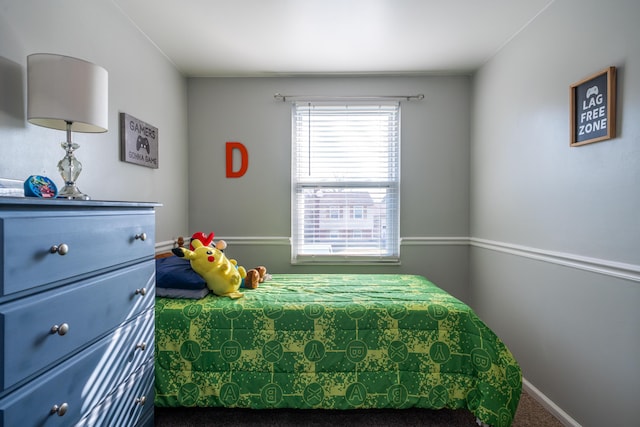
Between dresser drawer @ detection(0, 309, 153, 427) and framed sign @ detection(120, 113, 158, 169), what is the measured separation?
4.08 feet

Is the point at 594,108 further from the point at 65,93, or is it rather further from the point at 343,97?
the point at 65,93

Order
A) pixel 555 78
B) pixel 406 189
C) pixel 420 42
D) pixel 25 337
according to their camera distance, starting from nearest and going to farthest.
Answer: pixel 25 337 < pixel 555 78 < pixel 420 42 < pixel 406 189

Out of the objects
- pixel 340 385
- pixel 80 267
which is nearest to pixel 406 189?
pixel 340 385

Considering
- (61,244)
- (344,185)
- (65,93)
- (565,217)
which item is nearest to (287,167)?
(344,185)

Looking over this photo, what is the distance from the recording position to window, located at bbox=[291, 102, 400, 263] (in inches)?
133

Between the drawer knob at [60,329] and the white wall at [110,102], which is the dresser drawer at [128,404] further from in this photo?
the white wall at [110,102]

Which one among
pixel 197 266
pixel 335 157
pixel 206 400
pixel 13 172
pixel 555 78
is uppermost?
pixel 555 78

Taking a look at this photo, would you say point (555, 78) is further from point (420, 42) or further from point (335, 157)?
point (335, 157)

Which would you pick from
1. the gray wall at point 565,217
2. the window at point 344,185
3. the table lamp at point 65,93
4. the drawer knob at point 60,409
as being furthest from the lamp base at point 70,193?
the gray wall at point 565,217

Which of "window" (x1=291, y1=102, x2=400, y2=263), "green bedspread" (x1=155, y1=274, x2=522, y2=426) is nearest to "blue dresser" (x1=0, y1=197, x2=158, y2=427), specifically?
"green bedspread" (x1=155, y1=274, x2=522, y2=426)

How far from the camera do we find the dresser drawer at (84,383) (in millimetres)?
942

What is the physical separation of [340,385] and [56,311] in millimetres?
1384

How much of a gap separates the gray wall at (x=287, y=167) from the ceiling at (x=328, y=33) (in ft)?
0.53

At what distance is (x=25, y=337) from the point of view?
0.94 meters
